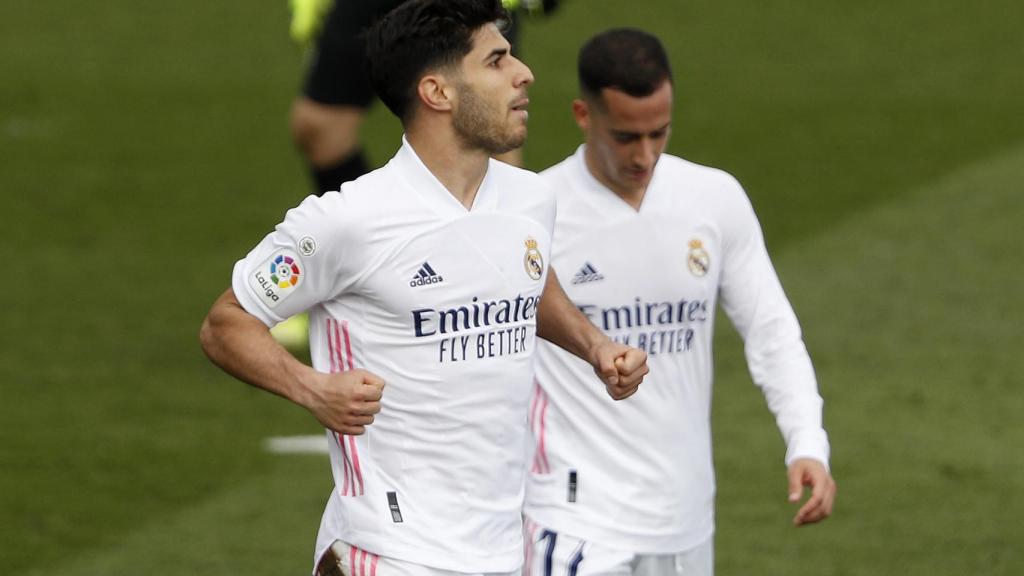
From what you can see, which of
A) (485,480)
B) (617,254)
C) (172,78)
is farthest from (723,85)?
(485,480)

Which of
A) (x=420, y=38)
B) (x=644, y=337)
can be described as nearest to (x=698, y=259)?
(x=644, y=337)

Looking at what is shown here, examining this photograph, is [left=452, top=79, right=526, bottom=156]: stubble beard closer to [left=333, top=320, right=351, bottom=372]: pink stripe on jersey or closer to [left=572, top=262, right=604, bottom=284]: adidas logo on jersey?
[left=333, top=320, right=351, bottom=372]: pink stripe on jersey

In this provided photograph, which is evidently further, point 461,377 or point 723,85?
point 723,85

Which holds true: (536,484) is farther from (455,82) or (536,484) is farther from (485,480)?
(455,82)

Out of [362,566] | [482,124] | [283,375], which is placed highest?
[482,124]

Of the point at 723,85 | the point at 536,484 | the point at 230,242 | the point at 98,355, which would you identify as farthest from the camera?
the point at 723,85

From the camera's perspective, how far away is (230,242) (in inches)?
400

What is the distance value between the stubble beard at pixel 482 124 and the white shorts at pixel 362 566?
0.84 metres

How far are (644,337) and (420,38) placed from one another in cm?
105

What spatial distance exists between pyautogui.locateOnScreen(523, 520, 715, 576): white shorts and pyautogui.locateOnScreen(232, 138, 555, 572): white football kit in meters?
0.67

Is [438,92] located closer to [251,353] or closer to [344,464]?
[251,353]

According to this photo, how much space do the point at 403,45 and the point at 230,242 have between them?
6.46 metres

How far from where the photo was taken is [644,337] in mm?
4520

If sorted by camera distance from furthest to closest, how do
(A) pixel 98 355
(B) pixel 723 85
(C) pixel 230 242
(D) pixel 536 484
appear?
1. (B) pixel 723 85
2. (C) pixel 230 242
3. (A) pixel 98 355
4. (D) pixel 536 484
